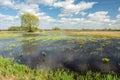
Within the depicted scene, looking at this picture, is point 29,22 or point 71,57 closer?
point 71,57

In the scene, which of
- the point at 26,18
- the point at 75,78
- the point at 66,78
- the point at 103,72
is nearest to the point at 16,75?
the point at 66,78

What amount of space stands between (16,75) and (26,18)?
3223 inches

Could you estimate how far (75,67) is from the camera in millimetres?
13305

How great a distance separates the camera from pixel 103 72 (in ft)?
38.3

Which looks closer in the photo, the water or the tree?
the water

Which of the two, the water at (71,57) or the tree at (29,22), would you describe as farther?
the tree at (29,22)

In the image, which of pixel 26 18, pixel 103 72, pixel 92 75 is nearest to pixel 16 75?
pixel 92 75

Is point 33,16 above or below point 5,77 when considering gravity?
above

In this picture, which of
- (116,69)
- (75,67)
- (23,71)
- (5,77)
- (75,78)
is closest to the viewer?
(5,77)

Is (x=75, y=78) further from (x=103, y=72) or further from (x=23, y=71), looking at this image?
(x=23, y=71)

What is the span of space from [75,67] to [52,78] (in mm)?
3735

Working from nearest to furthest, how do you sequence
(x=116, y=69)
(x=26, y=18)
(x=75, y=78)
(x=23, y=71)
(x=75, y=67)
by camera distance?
1. (x=75, y=78)
2. (x=23, y=71)
3. (x=116, y=69)
4. (x=75, y=67)
5. (x=26, y=18)

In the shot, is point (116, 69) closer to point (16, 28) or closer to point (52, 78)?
point (52, 78)

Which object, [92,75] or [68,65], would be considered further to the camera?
[68,65]
